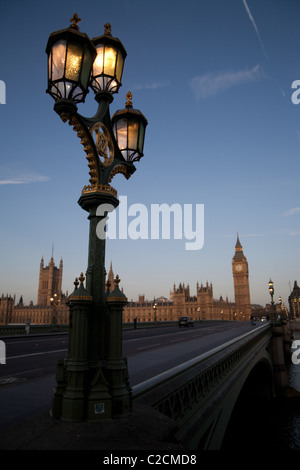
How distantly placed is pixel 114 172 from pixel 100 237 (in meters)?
1.42

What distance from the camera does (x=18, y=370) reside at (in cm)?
1088

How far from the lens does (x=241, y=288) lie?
188250 mm

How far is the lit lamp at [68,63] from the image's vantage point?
15.1 ft

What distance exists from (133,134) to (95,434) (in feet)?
17.1

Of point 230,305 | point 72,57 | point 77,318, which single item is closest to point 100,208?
point 77,318

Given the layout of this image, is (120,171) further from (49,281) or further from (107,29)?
(49,281)

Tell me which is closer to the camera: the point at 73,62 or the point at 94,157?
the point at 73,62

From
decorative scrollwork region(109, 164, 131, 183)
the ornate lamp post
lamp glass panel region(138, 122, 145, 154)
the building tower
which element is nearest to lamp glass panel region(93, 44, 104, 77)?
the ornate lamp post

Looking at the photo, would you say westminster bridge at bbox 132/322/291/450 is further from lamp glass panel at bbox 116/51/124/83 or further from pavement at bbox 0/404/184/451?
lamp glass panel at bbox 116/51/124/83

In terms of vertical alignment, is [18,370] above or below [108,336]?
below

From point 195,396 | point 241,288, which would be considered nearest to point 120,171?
point 195,396

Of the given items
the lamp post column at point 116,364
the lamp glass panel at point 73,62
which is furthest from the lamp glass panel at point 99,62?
the lamp post column at point 116,364

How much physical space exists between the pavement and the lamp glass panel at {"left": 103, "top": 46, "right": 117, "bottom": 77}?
18.3ft
